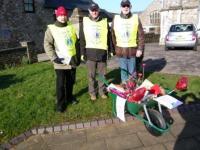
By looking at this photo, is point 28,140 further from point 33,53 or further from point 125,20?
point 33,53

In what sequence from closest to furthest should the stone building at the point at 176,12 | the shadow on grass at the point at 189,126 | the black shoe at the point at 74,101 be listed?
the shadow on grass at the point at 189,126
the black shoe at the point at 74,101
the stone building at the point at 176,12

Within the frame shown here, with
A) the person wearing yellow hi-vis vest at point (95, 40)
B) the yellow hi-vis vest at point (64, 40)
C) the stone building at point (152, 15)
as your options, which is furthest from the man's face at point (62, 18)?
the stone building at point (152, 15)

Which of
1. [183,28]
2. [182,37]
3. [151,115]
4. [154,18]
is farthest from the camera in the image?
[154,18]

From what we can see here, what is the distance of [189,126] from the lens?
484cm

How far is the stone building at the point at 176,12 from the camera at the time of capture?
23969 mm

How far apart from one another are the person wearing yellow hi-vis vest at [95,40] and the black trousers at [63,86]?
1.62 ft

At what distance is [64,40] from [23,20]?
16610mm

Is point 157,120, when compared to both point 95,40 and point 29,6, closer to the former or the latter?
point 95,40

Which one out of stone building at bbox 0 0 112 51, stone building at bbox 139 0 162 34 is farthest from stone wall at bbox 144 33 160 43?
stone building at bbox 139 0 162 34

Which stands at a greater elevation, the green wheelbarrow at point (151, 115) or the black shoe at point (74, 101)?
the green wheelbarrow at point (151, 115)

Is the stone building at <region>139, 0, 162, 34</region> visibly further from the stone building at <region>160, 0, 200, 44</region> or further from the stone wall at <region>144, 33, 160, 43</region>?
→ the stone building at <region>160, 0, 200, 44</region>

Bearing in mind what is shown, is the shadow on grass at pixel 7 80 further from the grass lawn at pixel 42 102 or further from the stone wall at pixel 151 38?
the stone wall at pixel 151 38

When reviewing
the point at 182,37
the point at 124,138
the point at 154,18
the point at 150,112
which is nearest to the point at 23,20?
the point at 182,37

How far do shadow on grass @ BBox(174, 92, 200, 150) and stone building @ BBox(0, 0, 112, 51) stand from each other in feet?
42.9
